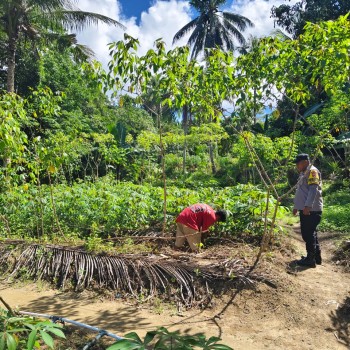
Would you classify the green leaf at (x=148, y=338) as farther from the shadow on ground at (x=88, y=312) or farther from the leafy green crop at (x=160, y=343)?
the shadow on ground at (x=88, y=312)

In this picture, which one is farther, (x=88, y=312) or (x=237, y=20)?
(x=237, y=20)

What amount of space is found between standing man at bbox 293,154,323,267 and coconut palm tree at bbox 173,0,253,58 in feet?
62.8

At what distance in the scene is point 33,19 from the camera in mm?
13234

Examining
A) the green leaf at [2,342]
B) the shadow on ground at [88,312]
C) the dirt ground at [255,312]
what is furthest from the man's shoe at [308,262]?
the green leaf at [2,342]

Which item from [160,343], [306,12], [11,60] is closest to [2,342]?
[160,343]

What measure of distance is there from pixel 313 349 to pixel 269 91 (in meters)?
2.69

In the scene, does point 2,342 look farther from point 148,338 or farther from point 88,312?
point 88,312

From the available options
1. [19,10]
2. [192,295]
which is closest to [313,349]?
[192,295]

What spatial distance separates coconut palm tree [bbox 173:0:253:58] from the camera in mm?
23047

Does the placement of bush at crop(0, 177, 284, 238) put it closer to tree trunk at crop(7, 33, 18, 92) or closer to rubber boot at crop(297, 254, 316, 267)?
rubber boot at crop(297, 254, 316, 267)

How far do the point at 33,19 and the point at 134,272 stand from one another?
1171 cm

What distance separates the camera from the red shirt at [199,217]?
5.52 metres

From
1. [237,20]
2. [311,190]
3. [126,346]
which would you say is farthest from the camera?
[237,20]

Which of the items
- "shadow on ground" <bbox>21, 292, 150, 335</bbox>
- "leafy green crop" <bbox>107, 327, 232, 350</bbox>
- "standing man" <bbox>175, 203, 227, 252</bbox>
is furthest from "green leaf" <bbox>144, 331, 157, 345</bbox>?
"standing man" <bbox>175, 203, 227, 252</bbox>
